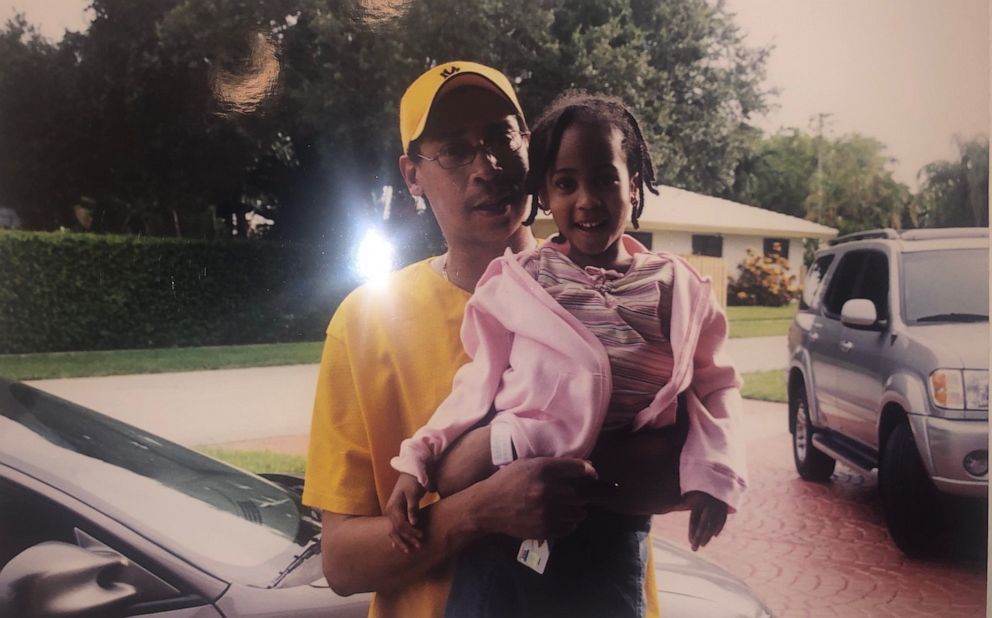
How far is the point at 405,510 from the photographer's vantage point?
1662 millimetres

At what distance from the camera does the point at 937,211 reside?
2271 mm

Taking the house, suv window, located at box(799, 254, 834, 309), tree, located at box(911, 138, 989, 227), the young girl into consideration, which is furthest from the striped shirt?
tree, located at box(911, 138, 989, 227)

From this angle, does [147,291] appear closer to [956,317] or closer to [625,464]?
[625,464]

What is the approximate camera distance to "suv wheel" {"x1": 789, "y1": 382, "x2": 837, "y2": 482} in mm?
2186

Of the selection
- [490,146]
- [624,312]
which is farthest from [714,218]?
[490,146]

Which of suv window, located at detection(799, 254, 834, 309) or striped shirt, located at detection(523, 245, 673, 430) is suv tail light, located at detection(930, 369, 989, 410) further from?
striped shirt, located at detection(523, 245, 673, 430)

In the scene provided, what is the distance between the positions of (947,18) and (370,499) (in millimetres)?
2225

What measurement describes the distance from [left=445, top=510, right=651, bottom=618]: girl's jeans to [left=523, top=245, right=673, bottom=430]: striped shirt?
262 millimetres

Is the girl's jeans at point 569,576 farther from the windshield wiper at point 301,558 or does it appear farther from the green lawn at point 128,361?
the green lawn at point 128,361

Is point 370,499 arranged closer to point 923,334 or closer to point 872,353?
point 872,353

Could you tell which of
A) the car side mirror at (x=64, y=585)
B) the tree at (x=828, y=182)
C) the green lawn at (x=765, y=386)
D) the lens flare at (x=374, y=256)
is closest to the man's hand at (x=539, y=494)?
the green lawn at (x=765, y=386)

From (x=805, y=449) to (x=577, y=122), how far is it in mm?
1190

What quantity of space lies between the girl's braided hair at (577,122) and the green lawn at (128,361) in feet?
2.91

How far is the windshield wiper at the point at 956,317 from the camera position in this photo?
2188 millimetres
